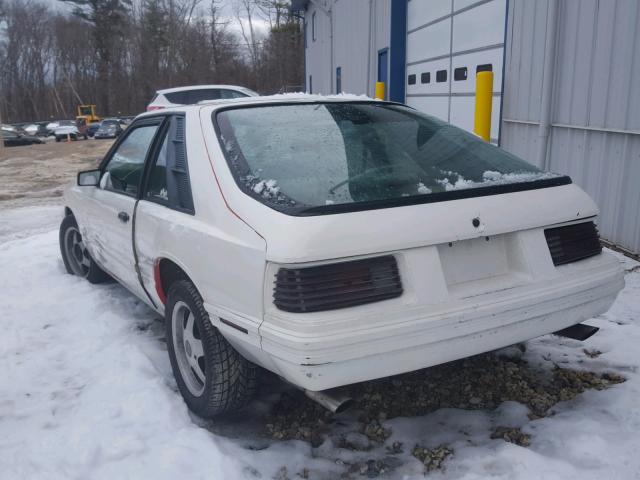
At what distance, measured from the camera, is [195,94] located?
14719mm

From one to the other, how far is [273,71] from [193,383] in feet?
153

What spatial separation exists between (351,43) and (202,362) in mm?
15745

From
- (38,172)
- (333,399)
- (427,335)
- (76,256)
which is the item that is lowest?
(38,172)

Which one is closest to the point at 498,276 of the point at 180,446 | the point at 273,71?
the point at 180,446

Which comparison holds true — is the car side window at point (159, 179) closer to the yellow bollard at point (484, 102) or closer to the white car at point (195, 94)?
the yellow bollard at point (484, 102)

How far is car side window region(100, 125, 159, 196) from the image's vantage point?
376 centimetres

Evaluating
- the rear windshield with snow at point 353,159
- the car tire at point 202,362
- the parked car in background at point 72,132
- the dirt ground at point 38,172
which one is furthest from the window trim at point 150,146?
the parked car in background at point 72,132

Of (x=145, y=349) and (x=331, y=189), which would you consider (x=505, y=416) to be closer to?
(x=331, y=189)

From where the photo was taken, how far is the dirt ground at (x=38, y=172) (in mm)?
12156

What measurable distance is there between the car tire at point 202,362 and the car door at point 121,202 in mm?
Answer: 707

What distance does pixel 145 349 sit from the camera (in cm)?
379

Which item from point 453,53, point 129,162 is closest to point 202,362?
point 129,162

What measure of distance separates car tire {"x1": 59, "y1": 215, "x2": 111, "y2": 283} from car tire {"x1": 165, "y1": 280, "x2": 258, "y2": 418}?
2188 millimetres

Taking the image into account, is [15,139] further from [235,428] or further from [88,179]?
[235,428]
